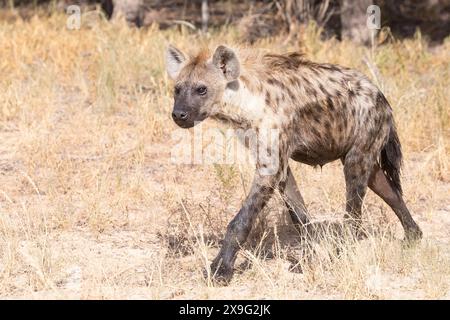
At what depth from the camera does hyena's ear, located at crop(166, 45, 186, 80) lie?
18.7ft

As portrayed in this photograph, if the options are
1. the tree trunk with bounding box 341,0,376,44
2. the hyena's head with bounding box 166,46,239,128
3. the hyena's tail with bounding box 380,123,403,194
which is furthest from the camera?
the tree trunk with bounding box 341,0,376,44

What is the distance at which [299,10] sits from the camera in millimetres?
11719

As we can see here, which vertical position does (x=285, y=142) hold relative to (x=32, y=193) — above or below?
above

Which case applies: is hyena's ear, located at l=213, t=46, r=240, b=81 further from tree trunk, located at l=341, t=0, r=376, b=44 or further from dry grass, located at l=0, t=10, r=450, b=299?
tree trunk, located at l=341, t=0, r=376, b=44

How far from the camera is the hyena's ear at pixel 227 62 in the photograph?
549 centimetres

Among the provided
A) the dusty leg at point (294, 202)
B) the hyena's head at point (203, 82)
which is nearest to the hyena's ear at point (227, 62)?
the hyena's head at point (203, 82)

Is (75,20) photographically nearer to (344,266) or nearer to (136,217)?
(136,217)

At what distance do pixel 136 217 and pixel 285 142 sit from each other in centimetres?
149

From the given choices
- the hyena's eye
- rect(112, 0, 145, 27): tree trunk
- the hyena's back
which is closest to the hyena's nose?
the hyena's eye

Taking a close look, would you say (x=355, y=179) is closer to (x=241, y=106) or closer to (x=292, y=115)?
(x=292, y=115)

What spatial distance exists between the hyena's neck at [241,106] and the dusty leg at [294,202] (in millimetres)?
580

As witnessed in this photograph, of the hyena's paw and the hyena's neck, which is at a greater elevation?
the hyena's neck

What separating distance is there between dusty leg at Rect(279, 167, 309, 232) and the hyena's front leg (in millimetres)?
472
